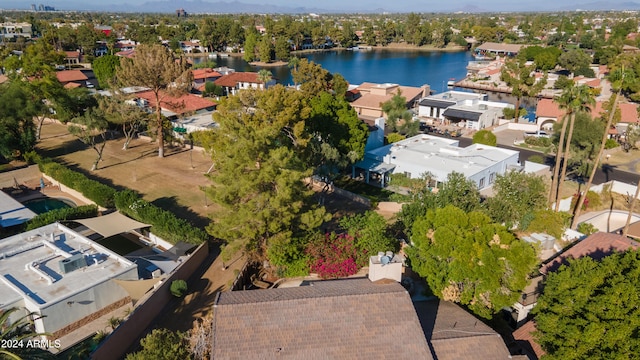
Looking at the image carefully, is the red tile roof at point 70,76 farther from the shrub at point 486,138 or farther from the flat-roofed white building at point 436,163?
the shrub at point 486,138

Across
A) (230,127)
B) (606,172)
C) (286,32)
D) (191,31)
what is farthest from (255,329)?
(191,31)

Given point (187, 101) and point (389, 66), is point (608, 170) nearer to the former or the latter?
point (187, 101)

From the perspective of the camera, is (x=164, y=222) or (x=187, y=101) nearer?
(x=164, y=222)

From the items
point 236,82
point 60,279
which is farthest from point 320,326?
point 236,82

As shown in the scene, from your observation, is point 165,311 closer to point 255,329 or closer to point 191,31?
point 255,329

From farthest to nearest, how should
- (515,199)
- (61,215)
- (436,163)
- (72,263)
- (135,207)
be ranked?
1. (436,163)
2. (135,207)
3. (61,215)
4. (515,199)
5. (72,263)

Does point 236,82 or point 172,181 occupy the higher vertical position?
point 236,82
